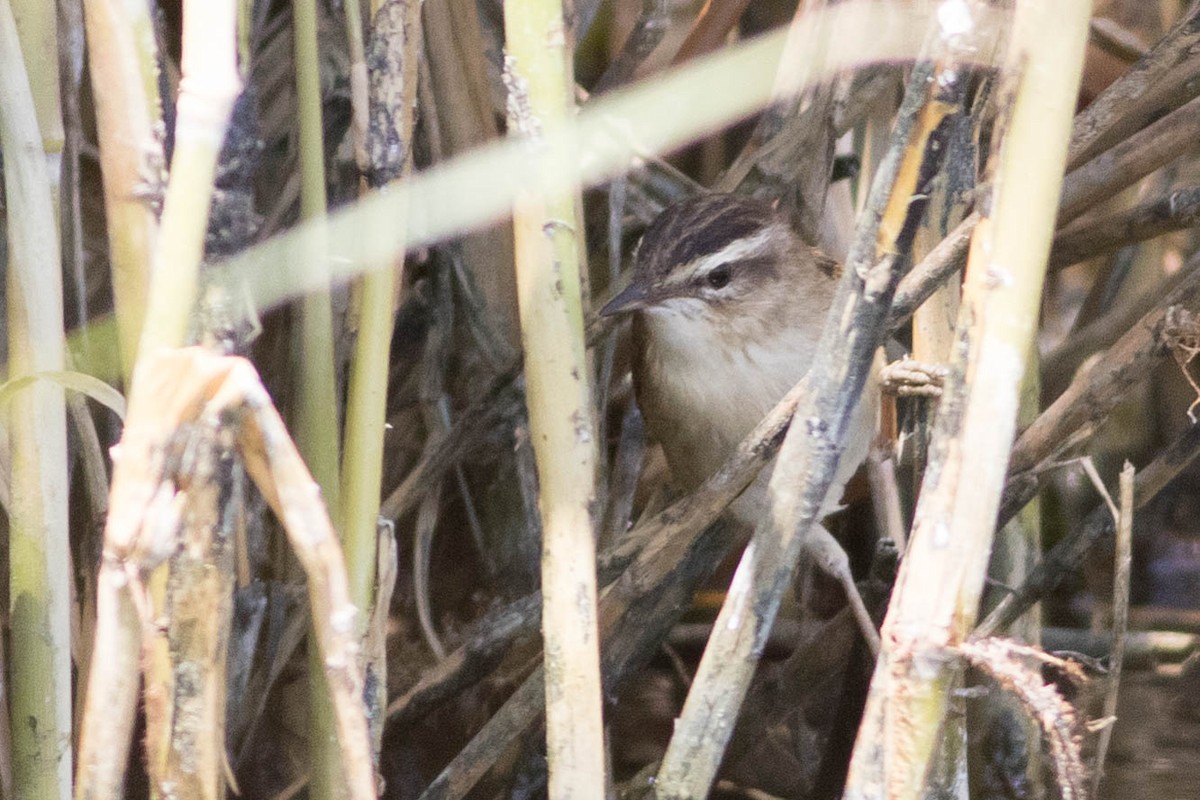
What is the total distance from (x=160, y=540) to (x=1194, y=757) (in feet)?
8.14

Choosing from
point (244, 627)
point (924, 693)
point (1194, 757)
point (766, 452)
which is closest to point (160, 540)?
point (924, 693)

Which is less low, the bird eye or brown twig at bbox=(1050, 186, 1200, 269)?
brown twig at bbox=(1050, 186, 1200, 269)

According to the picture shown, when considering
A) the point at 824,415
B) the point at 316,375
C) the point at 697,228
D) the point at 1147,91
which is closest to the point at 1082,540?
the point at 1147,91

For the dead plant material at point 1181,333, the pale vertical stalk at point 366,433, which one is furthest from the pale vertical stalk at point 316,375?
the dead plant material at point 1181,333

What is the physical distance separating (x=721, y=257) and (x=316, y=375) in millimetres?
1033

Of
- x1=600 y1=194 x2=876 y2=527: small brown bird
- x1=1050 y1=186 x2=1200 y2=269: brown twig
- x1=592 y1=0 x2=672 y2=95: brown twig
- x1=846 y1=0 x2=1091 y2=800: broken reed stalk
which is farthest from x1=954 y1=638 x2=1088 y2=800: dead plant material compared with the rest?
x1=592 y1=0 x2=672 y2=95: brown twig

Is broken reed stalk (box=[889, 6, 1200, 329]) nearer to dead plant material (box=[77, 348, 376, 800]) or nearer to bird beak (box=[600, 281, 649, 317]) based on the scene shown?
bird beak (box=[600, 281, 649, 317])

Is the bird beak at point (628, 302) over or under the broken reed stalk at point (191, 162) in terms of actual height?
over

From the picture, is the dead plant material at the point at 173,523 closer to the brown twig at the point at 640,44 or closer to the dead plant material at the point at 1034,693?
the dead plant material at the point at 1034,693

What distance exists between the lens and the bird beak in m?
2.55

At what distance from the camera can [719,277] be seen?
2725mm

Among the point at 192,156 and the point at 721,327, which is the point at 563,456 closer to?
the point at 192,156

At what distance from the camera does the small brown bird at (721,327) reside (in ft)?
8.59

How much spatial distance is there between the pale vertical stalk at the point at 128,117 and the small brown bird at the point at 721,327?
112 cm
